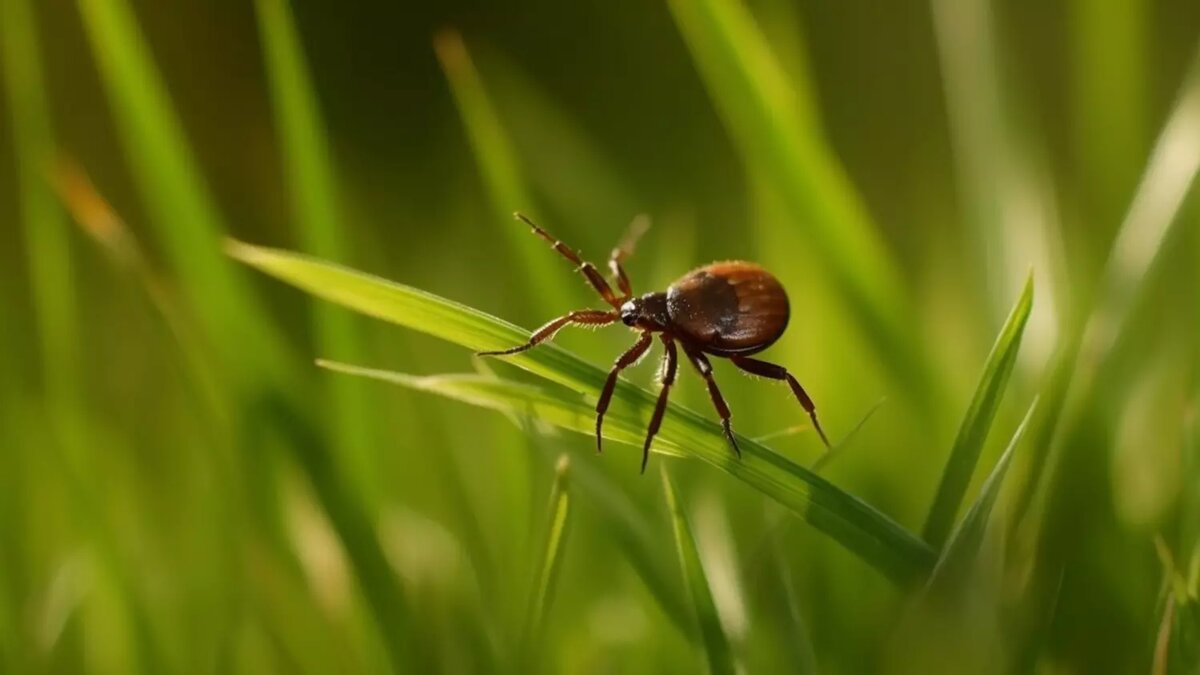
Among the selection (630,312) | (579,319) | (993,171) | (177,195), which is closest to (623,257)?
(630,312)

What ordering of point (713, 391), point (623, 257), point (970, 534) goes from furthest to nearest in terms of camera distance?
point (623, 257) < point (713, 391) < point (970, 534)

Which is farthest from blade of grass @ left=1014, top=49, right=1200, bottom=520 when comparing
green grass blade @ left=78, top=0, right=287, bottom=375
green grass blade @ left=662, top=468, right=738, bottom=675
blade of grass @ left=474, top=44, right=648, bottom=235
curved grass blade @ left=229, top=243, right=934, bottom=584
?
blade of grass @ left=474, top=44, right=648, bottom=235

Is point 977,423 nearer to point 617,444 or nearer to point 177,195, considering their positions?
point 617,444

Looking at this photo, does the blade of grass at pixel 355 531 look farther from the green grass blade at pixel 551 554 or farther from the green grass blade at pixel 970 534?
the green grass blade at pixel 970 534

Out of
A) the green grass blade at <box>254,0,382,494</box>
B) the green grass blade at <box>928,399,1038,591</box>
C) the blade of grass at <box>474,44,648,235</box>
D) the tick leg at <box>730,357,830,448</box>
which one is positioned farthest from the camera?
the blade of grass at <box>474,44,648,235</box>

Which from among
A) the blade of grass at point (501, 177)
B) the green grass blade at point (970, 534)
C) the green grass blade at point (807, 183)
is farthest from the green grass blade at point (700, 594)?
the blade of grass at point (501, 177)

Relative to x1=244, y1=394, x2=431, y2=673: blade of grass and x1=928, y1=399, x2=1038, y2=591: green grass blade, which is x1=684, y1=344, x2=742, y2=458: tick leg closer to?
x1=928, y1=399, x2=1038, y2=591: green grass blade

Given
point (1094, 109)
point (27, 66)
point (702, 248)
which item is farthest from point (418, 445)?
point (702, 248)
